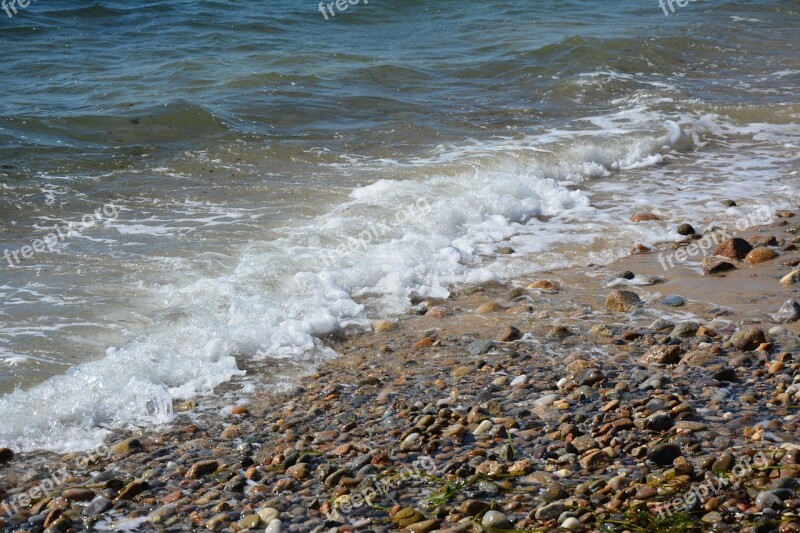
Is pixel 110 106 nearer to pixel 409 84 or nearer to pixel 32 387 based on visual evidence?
pixel 409 84

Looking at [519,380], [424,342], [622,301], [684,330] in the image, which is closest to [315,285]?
[424,342]

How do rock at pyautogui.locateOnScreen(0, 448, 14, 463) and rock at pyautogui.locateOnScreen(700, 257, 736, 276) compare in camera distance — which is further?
rock at pyautogui.locateOnScreen(700, 257, 736, 276)

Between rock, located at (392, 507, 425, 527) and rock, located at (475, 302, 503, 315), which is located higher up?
rock, located at (392, 507, 425, 527)

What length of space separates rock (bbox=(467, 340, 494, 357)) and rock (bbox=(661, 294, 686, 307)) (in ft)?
4.52

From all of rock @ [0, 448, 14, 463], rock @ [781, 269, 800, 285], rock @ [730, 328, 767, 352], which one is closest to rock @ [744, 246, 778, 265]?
rock @ [781, 269, 800, 285]

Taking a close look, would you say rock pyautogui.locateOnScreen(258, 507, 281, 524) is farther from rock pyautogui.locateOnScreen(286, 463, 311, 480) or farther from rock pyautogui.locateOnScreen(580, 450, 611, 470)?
rock pyautogui.locateOnScreen(580, 450, 611, 470)

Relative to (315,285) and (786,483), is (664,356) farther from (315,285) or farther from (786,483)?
(315,285)

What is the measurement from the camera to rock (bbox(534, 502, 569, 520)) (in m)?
3.44

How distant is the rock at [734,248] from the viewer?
21.9 ft

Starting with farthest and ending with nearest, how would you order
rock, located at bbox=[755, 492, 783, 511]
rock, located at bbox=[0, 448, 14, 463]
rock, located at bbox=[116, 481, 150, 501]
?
rock, located at bbox=[0, 448, 14, 463], rock, located at bbox=[116, 481, 150, 501], rock, located at bbox=[755, 492, 783, 511]

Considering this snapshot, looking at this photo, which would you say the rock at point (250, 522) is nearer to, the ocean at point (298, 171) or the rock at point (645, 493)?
the ocean at point (298, 171)

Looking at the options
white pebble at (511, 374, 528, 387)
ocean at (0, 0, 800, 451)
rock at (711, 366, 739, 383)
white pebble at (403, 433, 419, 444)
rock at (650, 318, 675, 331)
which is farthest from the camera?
ocean at (0, 0, 800, 451)

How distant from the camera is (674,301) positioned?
19.3 ft

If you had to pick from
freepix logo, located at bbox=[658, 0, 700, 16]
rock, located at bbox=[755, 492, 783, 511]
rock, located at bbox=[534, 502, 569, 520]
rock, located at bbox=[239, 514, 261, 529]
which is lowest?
rock, located at bbox=[239, 514, 261, 529]
